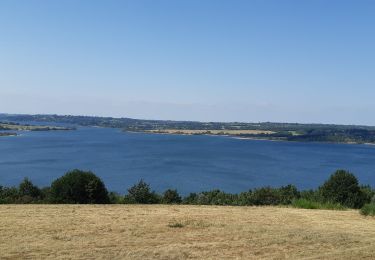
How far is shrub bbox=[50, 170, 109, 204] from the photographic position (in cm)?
2003

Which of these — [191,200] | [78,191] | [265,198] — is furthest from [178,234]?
[191,200]

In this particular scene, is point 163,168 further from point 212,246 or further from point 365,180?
point 212,246

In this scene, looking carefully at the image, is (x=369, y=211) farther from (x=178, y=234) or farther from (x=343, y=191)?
(x=178, y=234)

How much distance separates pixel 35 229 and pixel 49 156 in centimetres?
10204

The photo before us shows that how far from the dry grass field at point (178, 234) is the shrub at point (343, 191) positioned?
6.19 meters

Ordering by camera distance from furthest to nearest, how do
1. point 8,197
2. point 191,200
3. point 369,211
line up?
1. point 191,200
2. point 8,197
3. point 369,211

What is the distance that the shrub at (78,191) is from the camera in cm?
2003

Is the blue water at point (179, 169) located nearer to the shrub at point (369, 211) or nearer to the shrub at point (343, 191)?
the shrub at point (343, 191)

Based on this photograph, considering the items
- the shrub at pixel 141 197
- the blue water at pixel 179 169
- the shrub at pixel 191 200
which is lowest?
the blue water at pixel 179 169

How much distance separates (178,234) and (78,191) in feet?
32.4

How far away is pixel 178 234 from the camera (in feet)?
37.3

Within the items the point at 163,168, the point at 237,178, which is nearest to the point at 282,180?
the point at 237,178

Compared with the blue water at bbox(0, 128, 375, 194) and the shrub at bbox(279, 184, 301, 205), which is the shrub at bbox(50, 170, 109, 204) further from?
the blue water at bbox(0, 128, 375, 194)

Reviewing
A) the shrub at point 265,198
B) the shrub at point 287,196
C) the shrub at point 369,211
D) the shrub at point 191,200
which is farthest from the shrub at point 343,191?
the shrub at point 191,200
